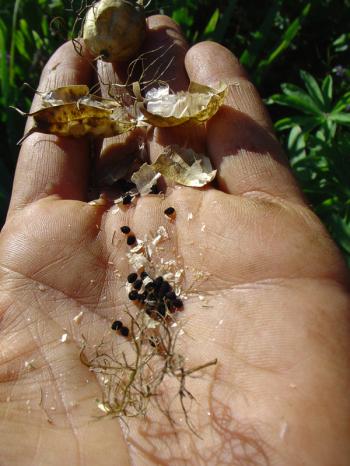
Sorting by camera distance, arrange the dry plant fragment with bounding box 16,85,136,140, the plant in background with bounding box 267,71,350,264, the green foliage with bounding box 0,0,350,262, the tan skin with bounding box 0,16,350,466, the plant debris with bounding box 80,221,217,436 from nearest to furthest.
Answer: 1. the tan skin with bounding box 0,16,350,466
2. the plant debris with bounding box 80,221,217,436
3. the dry plant fragment with bounding box 16,85,136,140
4. the plant in background with bounding box 267,71,350,264
5. the green foliage with bounding box 0,0,350,262

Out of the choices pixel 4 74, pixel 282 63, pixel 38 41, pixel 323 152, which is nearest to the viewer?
pixel 323 152

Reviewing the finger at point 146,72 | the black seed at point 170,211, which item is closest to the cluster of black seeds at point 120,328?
the black seed at point 170,211

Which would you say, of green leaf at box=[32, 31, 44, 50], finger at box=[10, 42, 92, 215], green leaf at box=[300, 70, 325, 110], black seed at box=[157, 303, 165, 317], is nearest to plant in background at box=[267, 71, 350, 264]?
green leaf at box=[300, 70, 325, 110]

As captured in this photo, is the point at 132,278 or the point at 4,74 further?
the point at 4,74

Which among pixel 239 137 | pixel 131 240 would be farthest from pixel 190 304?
pixel 239 137

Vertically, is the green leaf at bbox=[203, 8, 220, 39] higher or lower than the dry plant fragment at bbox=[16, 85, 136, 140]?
higher

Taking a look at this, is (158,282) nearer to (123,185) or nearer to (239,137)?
(123,185)

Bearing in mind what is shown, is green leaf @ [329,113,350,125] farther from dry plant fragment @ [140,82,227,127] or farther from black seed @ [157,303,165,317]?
black seed @ [157,303,165,317]

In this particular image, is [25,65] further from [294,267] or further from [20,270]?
[294,267]
